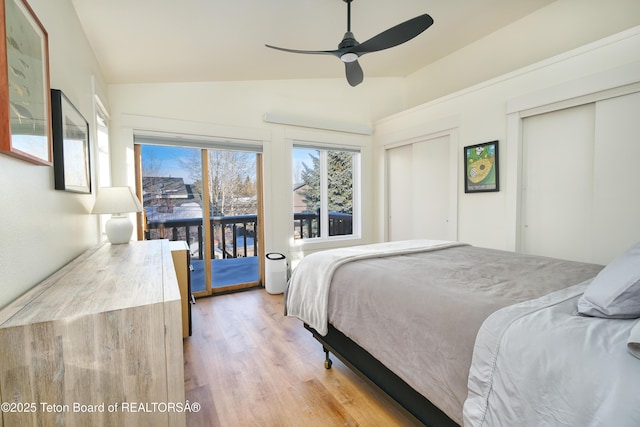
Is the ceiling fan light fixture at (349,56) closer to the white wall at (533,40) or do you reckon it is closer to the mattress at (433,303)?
the mattress at (433,303)

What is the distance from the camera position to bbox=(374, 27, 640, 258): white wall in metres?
2.33

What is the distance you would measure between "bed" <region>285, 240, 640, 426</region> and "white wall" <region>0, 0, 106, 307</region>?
1374 mm

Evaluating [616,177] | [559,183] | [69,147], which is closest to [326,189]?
[559,183]

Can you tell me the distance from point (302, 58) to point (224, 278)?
2795 millimetres

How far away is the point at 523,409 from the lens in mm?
861

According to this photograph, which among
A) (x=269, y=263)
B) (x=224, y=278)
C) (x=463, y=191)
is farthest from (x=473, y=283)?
(x=224, y=278)

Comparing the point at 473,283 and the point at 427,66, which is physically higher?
the point at 427,66

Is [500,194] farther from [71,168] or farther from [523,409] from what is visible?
[71,168]

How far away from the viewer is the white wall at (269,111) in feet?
9.99

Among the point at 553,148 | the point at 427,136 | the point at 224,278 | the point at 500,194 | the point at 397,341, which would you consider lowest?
the point at 224,278

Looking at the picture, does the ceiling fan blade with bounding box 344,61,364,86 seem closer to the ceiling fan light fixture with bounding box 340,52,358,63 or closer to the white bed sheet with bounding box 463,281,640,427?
the ceiling fan light fixture with bounding box 340,52,358,63

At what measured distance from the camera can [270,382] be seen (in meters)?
1.90

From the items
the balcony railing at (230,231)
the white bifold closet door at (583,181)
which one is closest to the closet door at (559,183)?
the white bifold closet door at (583,181)

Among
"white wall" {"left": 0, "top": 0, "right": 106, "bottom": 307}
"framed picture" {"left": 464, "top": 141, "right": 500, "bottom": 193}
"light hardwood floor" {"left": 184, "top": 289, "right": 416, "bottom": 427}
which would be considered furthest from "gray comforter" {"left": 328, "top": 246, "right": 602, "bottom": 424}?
"white wall" {"left": 0, "top": 0, "right": 106, "bottom": 307}
